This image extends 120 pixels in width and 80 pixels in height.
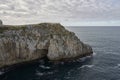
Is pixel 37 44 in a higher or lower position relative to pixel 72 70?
higher

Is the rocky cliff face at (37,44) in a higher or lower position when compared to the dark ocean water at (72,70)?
higher

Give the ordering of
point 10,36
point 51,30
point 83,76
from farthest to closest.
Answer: point 51,30 → point 10,36 → point 83,76

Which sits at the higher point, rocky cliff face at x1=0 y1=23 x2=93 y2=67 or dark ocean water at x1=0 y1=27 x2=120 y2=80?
rocky cliff face at x1=0 y1=23 x2=93 y2=67

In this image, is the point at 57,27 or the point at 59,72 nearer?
the point at 59,72

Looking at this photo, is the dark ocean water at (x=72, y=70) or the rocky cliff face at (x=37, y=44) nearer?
the dark ocean water at (x=72, y=70)

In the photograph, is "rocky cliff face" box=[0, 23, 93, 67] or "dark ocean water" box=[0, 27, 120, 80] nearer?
"dark ocean water" box=[0, 27, 120, 80]

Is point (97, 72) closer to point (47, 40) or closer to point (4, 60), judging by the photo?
point (47, 40)

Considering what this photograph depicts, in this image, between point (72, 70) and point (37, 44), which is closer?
point (72, 70)

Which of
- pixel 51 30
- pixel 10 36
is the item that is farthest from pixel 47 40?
pixel 10 36
